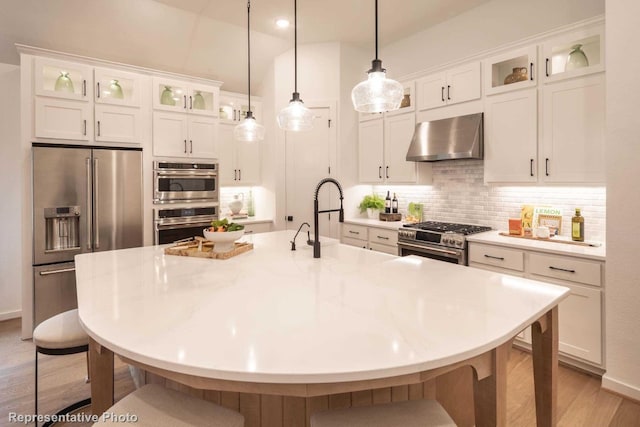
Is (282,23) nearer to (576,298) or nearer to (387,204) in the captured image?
(387,204)

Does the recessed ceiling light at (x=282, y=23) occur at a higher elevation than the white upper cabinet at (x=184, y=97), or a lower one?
higher

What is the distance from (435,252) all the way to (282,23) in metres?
3.02

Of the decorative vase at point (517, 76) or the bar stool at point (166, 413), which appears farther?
the decorative vase at point (517, 76)

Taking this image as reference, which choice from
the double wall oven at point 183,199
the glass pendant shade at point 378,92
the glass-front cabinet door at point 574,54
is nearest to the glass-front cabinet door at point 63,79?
the double wall oven at point 183,199

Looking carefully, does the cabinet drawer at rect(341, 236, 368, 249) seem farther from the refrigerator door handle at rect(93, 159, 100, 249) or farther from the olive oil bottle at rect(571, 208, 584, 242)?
the refrigerator door handle at rect(93, 159, 100, 249)

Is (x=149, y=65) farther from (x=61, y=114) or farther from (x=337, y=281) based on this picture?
(x=337, y=281)

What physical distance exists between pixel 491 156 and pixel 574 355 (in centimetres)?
173

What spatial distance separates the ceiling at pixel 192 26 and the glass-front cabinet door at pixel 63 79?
37cm

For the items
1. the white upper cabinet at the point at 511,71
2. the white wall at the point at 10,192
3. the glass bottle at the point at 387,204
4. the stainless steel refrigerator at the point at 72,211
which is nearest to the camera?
the white upper cabinet at the point at 511,71

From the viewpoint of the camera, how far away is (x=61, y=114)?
3.39 meters

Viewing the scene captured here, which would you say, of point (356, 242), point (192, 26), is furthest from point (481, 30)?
point (192, 26)

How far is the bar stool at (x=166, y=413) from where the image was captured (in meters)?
1.05

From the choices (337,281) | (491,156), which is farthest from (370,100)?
(491,156)

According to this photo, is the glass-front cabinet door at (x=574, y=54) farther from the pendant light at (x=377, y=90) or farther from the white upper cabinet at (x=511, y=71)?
the pendant light at (x=377, y=90)
